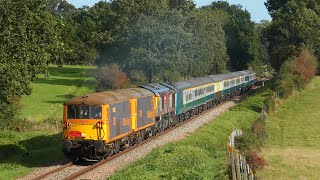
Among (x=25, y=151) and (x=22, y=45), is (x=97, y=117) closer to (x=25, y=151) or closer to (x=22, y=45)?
(x=25, y=151)

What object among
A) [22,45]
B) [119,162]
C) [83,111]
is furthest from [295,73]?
[83,111]

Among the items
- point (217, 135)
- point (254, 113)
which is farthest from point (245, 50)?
point (217, 135)

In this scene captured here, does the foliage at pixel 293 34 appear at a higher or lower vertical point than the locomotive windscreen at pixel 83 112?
higher

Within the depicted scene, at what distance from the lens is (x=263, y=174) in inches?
1088

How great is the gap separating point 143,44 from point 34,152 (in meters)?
38.7

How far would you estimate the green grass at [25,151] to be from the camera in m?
21.9

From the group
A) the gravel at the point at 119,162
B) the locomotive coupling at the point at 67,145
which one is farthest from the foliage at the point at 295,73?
the locomotive coupling at the point at 67,145

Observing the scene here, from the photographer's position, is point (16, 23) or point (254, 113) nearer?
point (16, 23)

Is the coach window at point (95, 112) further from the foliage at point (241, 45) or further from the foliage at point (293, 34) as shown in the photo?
the foliage at point (241, 45)

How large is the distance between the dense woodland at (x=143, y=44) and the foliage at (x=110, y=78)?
13cm

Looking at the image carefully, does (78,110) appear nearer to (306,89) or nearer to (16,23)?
(16,23)

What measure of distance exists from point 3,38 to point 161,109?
12023 mm

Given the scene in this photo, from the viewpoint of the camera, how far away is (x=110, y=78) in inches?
2446

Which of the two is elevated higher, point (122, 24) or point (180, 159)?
point (122, 24)
